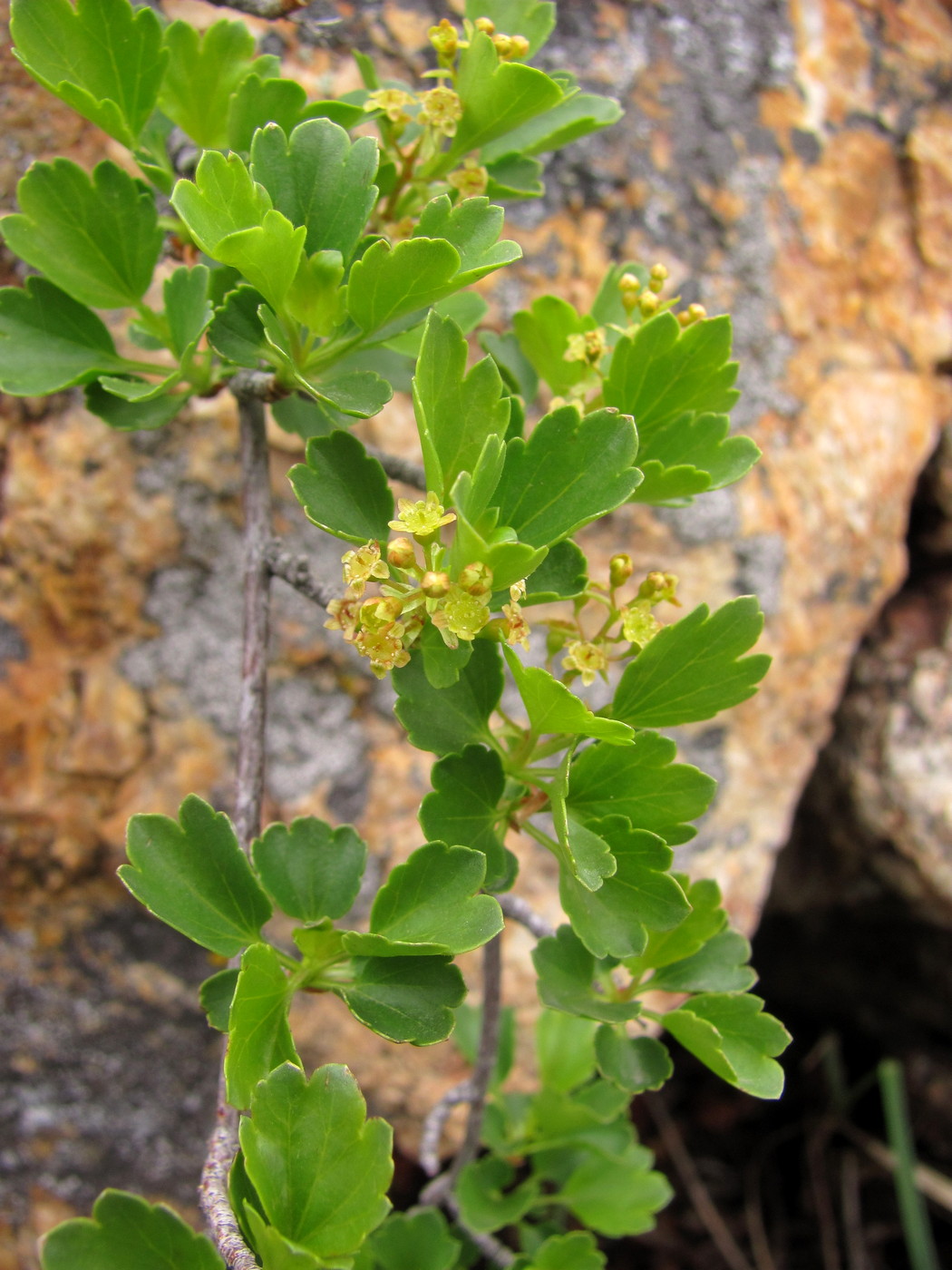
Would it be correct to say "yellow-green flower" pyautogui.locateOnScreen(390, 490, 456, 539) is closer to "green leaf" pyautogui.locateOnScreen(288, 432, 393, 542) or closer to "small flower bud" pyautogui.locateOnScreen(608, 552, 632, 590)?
"green leaf" pyautogui.locateOnScreen(288, 432, 393, 542)

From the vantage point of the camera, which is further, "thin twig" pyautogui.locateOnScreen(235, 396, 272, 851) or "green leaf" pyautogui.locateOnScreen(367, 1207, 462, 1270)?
"green leaf" pyautogui.locateOnScreen(367, 1207, 462, 1270)

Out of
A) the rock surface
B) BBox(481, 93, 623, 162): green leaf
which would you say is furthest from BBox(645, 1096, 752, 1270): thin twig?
BBox(481, 93, 623, 162): green leaf

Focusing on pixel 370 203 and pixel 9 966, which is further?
pixel 9 966

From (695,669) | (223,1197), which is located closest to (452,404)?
(695,669)

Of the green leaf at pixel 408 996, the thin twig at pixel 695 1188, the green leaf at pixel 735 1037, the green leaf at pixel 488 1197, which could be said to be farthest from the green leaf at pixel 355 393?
the thin twig at pixel 695 1188

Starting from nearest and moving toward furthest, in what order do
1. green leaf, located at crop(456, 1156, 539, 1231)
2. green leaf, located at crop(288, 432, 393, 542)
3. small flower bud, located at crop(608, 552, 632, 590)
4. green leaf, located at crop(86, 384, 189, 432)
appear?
green leaf, located at crop(288, 432, 393, 542) < small flower bud, located at crop(608, 552, 632, 590) < green leaf, located at crop(86, 384, 189, 432) < green leaf, located at crop(456, 1156, 539, 1231)

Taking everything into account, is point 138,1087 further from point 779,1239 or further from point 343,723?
point 779,1239

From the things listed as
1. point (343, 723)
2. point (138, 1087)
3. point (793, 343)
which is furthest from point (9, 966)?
point (793, 343)
